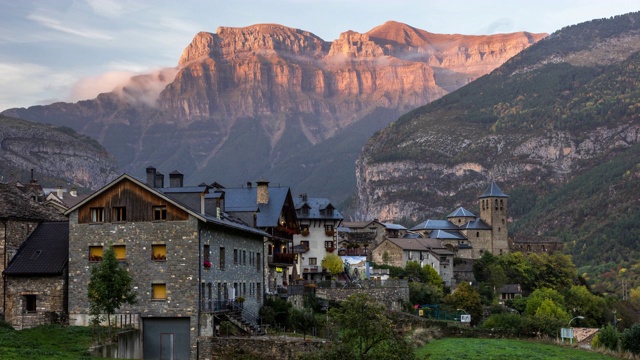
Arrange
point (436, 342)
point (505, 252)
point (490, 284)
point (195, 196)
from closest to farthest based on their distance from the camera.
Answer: point (195, 196)
point (436, 342)
point (490, 284)
point (505, 252)

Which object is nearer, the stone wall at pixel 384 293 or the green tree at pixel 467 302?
the stone wall at pixel 384 293

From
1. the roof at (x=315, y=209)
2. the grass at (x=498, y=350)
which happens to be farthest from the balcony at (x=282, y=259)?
the roof at (x=315, y=209)

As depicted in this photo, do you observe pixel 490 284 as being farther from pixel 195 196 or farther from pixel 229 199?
pixel 195 196

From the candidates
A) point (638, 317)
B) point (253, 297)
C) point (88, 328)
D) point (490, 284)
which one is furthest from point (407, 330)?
point (638, 317)

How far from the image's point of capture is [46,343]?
50531 millimetres

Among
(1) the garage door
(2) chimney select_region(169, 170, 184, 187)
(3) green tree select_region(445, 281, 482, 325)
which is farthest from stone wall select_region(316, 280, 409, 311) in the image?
(1) the garage door

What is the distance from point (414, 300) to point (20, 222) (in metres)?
50.1

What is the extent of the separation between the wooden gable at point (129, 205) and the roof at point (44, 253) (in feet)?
10.0

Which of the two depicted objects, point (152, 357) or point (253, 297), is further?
point (253, 297)

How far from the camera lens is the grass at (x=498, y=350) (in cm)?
6581

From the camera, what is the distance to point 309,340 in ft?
176

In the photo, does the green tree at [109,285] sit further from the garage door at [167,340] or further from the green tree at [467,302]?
the green tree at [467,302]

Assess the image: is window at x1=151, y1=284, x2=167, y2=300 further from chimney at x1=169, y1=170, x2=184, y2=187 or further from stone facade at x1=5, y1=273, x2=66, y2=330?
chimney at x1=169, y1=170, x2=184, y2=187

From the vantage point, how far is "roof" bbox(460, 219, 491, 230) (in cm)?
16762
